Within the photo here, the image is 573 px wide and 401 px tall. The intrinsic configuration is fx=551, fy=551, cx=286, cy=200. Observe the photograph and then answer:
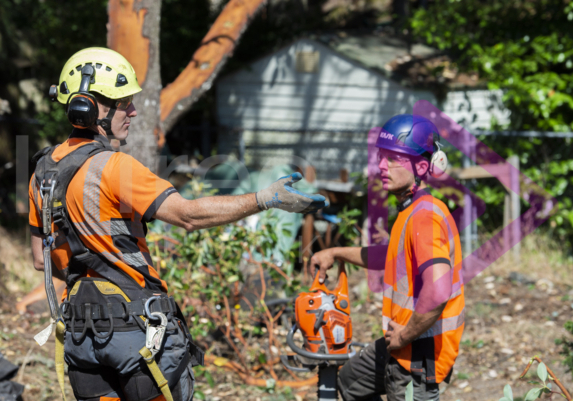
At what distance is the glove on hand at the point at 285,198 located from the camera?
6.94ft

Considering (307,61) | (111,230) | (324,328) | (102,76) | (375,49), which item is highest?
(375,49)

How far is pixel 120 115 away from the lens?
2.45 metres

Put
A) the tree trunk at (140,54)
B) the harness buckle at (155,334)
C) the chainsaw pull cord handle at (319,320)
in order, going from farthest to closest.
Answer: the tree trunk at (140,54)
the chainsaw pull cord handle at (319,320)
the harness buckle at (155,334)

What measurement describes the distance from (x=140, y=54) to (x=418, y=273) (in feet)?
11.4

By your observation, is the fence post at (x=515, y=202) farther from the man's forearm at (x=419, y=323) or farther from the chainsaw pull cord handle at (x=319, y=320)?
the man's forearm at (x=419, y=323)

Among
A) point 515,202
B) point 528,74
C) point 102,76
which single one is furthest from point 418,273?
point 528,74

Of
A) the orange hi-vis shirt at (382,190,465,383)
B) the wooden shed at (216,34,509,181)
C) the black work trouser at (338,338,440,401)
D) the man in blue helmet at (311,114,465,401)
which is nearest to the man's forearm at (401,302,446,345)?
the man in blue helmet at (311,114,465,401)

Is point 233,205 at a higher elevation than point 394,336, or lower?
higher

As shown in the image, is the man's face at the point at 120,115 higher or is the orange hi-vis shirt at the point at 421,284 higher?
the man's face at the point at 120,115

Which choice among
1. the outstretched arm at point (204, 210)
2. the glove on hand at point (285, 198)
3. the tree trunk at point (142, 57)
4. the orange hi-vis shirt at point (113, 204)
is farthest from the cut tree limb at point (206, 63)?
the glove on hand at point (285, 198)

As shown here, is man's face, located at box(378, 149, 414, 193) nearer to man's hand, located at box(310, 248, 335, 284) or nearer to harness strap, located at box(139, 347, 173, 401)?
man's hand, located at box(310, 248, 335, 284)

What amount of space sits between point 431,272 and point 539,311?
12.5 ft

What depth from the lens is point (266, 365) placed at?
434 centimetres

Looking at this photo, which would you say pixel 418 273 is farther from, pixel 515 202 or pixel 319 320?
pixel 515 202
